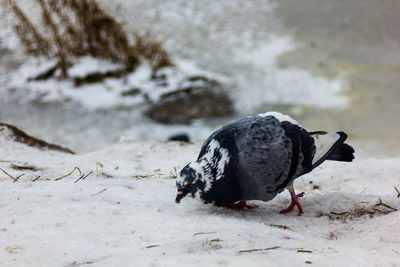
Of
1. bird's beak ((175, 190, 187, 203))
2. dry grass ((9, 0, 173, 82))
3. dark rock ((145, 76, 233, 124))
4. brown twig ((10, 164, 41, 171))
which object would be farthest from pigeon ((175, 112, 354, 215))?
dry grass ((9, 0, 173, 82))

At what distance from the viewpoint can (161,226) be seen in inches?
91.6

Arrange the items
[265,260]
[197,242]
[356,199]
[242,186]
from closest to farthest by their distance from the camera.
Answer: [265,260], [197,242], [242,186], [356,199]

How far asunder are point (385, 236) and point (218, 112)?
3.72 meters

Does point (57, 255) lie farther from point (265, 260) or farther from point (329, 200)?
point (329, 200)

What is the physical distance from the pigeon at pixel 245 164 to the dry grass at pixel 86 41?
13.2ft

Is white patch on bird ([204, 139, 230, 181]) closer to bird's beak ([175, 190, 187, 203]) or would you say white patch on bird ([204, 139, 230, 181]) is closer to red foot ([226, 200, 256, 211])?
bird's beak ([175, 190, 187, 203])

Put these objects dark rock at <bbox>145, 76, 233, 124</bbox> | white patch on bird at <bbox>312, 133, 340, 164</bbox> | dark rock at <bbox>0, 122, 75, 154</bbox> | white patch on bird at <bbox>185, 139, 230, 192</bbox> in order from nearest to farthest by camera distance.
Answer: white patch on bird at <bbox>185, 139, 230, 192</bbox> < white patch on bird at <bbox>312, 133, 340, 164</bbox> < dark rock at <bbox>0, 122, 75, 154</bbox> < dark rock at <bbox>145, 76, 233, 124</bbox>

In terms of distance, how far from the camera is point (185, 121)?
18.7ft

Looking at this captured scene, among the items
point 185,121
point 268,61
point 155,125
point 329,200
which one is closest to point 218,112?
point 185,121

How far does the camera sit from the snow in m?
1.98

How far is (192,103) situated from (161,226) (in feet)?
12.5

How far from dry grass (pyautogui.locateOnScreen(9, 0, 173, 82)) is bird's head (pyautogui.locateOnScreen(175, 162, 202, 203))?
13.5ft

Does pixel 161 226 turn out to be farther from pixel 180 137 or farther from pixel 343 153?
pixel 180 137

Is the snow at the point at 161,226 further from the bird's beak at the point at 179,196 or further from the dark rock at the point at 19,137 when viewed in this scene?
the dark rock at the point at 19,137
